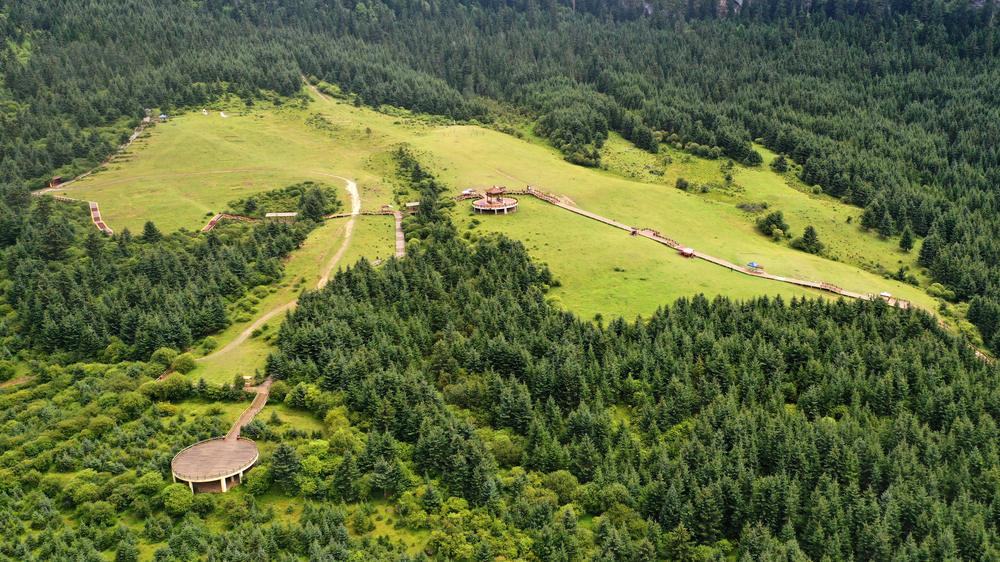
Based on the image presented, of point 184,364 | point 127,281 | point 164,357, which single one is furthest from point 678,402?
point 127,281

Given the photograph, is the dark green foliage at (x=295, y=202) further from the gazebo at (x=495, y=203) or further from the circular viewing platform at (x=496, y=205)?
the gazebo at (x=495, y=203)

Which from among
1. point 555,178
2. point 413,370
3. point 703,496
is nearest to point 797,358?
point 703,496

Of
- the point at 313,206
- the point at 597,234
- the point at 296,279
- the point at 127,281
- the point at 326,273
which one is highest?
the point at 597,234

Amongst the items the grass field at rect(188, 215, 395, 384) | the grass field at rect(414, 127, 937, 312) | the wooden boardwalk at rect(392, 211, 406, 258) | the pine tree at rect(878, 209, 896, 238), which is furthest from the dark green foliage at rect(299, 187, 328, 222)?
the pine tree at rect(878, 209, 896, 238)

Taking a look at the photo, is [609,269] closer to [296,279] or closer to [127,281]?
[296,279]

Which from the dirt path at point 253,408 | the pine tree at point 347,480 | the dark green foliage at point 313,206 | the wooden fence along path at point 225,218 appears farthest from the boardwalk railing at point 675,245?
the pine tree at point 347,480

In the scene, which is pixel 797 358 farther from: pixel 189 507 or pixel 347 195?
pixel 347 195
